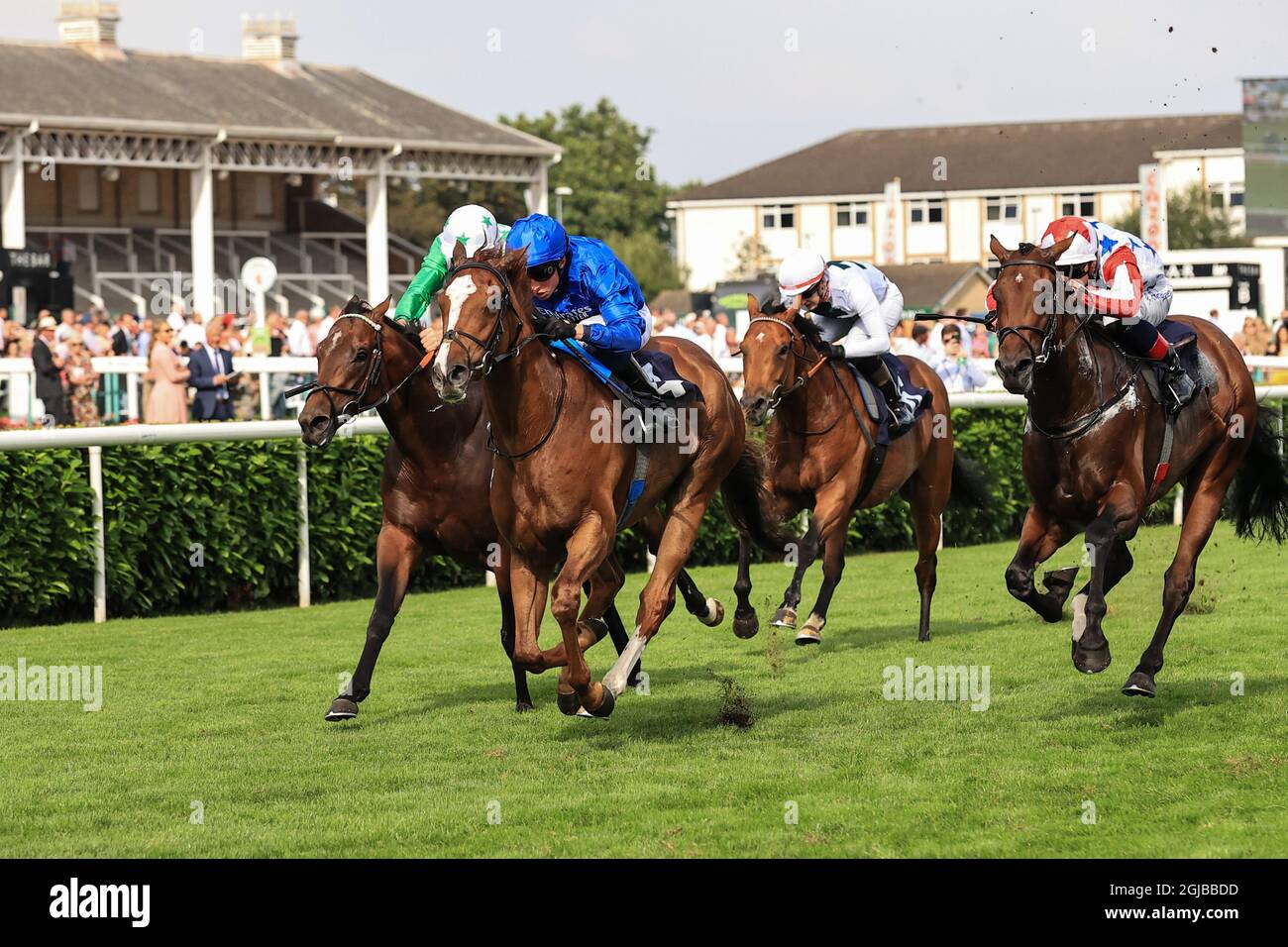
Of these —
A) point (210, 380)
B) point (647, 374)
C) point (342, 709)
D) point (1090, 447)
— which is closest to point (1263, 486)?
point (1090, 447)

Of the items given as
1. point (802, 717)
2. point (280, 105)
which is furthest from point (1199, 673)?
point (280, 105)

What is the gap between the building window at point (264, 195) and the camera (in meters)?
40.2

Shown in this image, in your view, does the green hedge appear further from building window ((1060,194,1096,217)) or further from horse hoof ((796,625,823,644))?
building window ((1060,194,1096,217))

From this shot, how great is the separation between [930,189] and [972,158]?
3567mm

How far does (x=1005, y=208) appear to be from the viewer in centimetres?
6150

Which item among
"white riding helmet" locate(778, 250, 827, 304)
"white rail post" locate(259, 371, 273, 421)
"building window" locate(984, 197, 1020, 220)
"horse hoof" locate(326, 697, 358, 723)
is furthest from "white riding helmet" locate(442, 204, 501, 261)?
"building window" locate(984, 197, 1020, 220)

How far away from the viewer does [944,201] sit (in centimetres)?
6316

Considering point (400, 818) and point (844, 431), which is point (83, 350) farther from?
point (400, 818)

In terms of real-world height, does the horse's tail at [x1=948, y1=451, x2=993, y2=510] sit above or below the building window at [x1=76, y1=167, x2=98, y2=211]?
below

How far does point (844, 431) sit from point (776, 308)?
2.27ft

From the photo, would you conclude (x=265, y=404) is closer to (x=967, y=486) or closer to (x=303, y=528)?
(x=303, y=528)

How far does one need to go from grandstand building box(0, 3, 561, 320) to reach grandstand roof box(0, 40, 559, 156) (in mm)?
47

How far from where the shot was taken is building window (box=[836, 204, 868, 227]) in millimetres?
64312

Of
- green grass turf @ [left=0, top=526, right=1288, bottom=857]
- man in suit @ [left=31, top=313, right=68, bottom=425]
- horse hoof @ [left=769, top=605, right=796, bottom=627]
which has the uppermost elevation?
man in suit @ [left=31, top=313, right=68, bottom=425]
